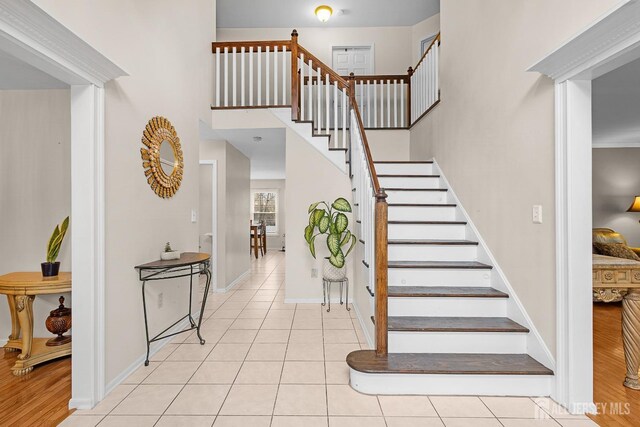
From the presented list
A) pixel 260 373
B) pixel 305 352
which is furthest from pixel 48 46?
pixel 305 352

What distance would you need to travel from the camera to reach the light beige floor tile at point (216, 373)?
2316 millimetres

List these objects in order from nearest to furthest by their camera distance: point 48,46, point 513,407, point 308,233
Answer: point 48,46, point 513,407, point 308,233

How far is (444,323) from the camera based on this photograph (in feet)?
8.00

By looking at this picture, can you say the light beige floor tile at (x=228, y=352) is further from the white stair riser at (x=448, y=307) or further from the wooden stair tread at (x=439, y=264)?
the wooden stair tread at (x=439, y=264)

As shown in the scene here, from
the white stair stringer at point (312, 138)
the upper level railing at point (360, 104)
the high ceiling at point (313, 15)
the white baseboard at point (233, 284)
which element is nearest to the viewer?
the upper level railing at point (360, 104)

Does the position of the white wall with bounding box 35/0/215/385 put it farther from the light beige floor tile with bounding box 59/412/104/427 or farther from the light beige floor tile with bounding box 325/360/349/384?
the light beige floor tile with bounding box 325/360/349/384

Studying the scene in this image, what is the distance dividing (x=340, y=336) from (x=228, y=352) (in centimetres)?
104

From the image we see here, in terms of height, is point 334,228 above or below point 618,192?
below

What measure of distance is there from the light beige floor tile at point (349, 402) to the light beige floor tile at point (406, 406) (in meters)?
0.05

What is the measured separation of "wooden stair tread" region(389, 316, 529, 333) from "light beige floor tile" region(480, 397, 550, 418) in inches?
17.0

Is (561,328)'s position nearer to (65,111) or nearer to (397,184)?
(397,184)

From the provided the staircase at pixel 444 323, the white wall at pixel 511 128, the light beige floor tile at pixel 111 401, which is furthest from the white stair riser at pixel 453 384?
→ the light beige floor tile at pixel 111 401

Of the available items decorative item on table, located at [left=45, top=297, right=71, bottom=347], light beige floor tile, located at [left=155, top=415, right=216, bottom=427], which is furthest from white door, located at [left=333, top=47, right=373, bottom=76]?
light beige floor tile, located at [left=155, top=415, right=216, bottom=427]

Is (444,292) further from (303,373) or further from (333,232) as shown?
(333,232)
